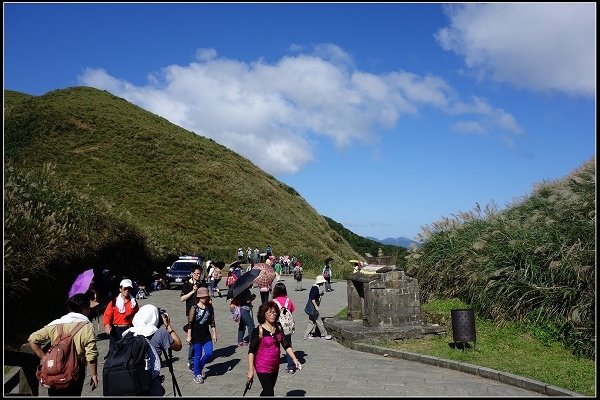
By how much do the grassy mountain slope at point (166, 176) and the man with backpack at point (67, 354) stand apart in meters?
37.3

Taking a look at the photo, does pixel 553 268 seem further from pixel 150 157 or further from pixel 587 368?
pixel 150 157

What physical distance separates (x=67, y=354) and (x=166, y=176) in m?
58.4

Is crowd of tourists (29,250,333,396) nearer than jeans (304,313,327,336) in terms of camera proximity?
Yes

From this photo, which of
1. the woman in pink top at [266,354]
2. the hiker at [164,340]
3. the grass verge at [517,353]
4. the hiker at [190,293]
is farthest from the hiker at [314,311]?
the hiker at [164,340]

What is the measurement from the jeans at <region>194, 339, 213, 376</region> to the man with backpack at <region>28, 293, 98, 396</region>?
295cm

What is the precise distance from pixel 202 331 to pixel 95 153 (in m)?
58.7

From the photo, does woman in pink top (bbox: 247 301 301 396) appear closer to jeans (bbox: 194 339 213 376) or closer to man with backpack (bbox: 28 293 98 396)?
man with backpack (bbox: 28 293 98 396)

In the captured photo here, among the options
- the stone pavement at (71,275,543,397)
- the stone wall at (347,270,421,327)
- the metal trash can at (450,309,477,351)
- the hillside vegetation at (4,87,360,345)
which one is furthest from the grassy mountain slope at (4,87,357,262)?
the metal trash can at (450,309,477,351)

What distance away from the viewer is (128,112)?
79.4m

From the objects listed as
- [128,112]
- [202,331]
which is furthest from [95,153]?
[202,331]

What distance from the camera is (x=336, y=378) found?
8.99m

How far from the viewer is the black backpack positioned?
527 centimetres

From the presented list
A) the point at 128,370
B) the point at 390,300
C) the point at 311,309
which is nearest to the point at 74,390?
the point at 128,370

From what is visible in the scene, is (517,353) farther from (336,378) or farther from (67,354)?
(67,354)
